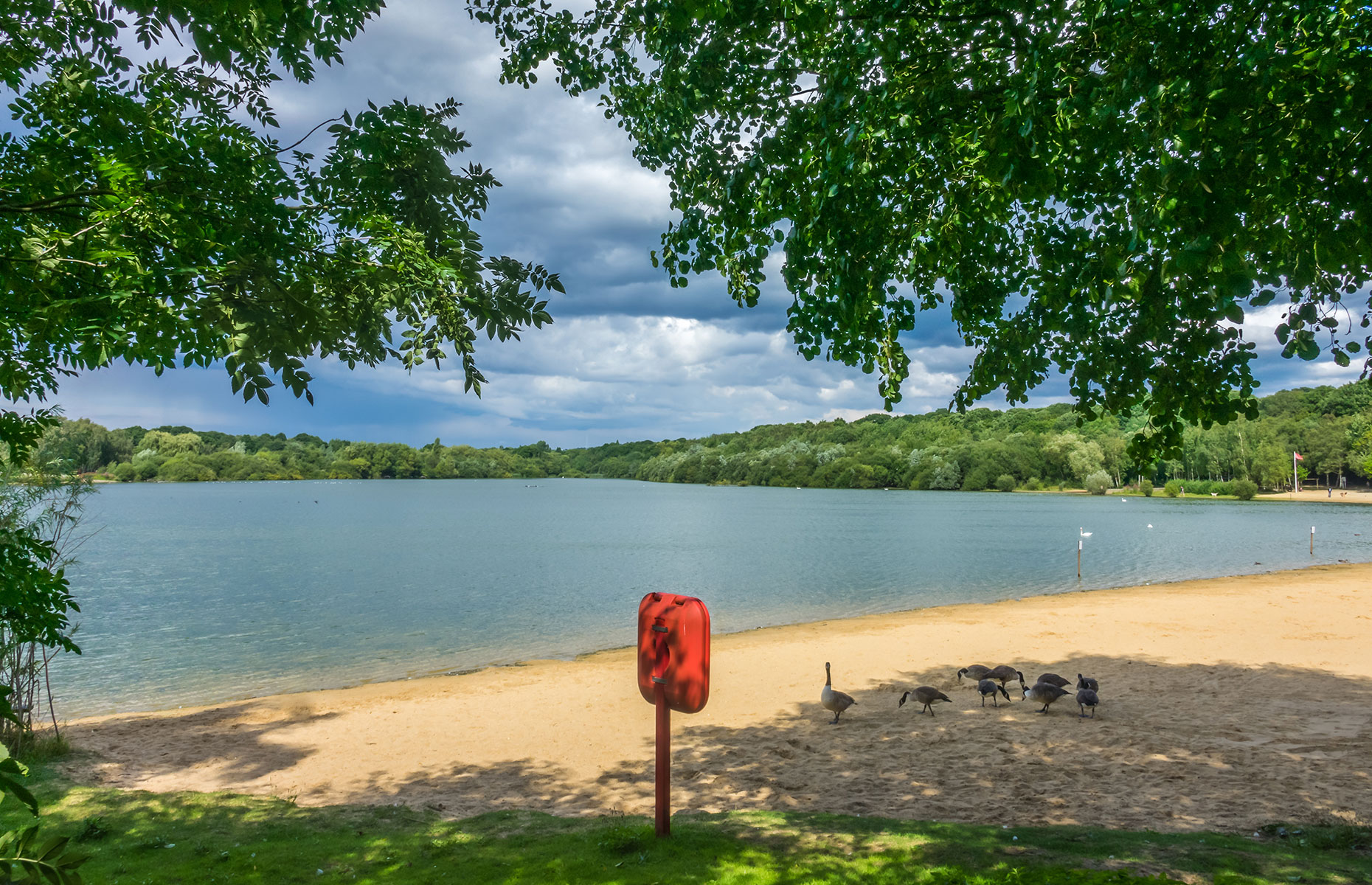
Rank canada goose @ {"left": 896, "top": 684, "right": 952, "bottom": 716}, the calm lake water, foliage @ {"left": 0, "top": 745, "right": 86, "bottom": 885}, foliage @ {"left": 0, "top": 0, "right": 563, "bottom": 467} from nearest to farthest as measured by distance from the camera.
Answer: foliage @ {"left": 0, "top": 745, "right": 86, "bottom": 885}, foliage @ {"left": 0, "top": 0, "right": 563, "bottom": 467}, canada goose @ {"left": 896, "top": 684, "right": 952, "bottom": 716}, the calm lake water

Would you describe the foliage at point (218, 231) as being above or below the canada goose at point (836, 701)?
above

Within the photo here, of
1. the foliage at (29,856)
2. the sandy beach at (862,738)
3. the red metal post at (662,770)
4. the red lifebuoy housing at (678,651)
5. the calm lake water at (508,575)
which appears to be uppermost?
the foliage at (29,856)

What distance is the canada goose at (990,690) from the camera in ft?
30.3

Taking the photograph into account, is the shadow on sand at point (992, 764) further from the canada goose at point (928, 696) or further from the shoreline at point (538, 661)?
the shoreline at point (538, 661)

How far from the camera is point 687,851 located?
439cm

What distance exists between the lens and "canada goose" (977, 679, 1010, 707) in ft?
30.3

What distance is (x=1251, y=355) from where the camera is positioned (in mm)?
4211

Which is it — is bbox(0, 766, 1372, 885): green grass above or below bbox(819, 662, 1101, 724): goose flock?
above

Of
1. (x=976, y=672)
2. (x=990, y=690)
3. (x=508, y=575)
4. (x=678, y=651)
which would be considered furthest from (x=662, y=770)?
(x=508, y=575)

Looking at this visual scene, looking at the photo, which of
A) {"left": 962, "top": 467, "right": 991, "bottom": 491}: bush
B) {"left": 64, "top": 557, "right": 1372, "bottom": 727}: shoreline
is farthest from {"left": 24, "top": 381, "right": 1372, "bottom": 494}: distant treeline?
{"left": 64, "top": 557, "right": 1372, "bottom": 727}: shoreline

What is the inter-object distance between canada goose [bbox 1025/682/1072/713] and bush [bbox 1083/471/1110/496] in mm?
108460

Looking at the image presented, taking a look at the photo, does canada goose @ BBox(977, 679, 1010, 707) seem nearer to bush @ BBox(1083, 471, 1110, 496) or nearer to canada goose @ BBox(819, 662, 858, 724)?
canada goose @ BBox(819, 662, 858, 724)

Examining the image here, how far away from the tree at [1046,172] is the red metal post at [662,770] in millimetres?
2474

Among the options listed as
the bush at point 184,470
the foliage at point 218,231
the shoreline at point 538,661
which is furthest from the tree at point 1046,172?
the bush at point 184,470
